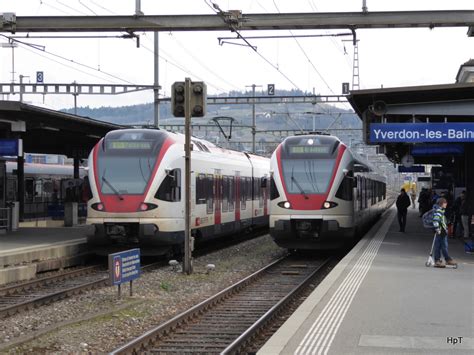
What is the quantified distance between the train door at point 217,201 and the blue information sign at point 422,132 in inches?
185

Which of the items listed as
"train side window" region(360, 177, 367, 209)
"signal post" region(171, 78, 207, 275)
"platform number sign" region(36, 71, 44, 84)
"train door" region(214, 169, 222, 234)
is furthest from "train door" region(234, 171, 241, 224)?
"platform number sign" region(36, 71, 44, 84)

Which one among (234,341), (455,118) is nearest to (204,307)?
(234,341)

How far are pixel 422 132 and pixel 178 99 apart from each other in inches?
265

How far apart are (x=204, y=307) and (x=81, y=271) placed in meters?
5.59

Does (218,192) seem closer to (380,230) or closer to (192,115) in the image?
(192,115)

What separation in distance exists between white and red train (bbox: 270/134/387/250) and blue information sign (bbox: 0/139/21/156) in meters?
7.77

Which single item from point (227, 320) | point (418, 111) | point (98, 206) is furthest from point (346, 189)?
point (227, 320)

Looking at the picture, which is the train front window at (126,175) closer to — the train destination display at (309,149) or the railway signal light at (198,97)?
the railway signal light at (198,97)

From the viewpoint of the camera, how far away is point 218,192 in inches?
793

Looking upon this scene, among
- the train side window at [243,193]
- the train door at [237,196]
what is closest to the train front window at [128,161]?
the train door at [237,196]

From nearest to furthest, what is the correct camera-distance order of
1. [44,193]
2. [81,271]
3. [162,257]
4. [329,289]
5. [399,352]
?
[399,352] < [329,289] < [81,271] < [162,257] < [44,193]

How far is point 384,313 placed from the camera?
28.8 ft

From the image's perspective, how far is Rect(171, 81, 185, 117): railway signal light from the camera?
14.3 metres

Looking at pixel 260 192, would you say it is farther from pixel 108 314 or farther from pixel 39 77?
pixel 108 314
